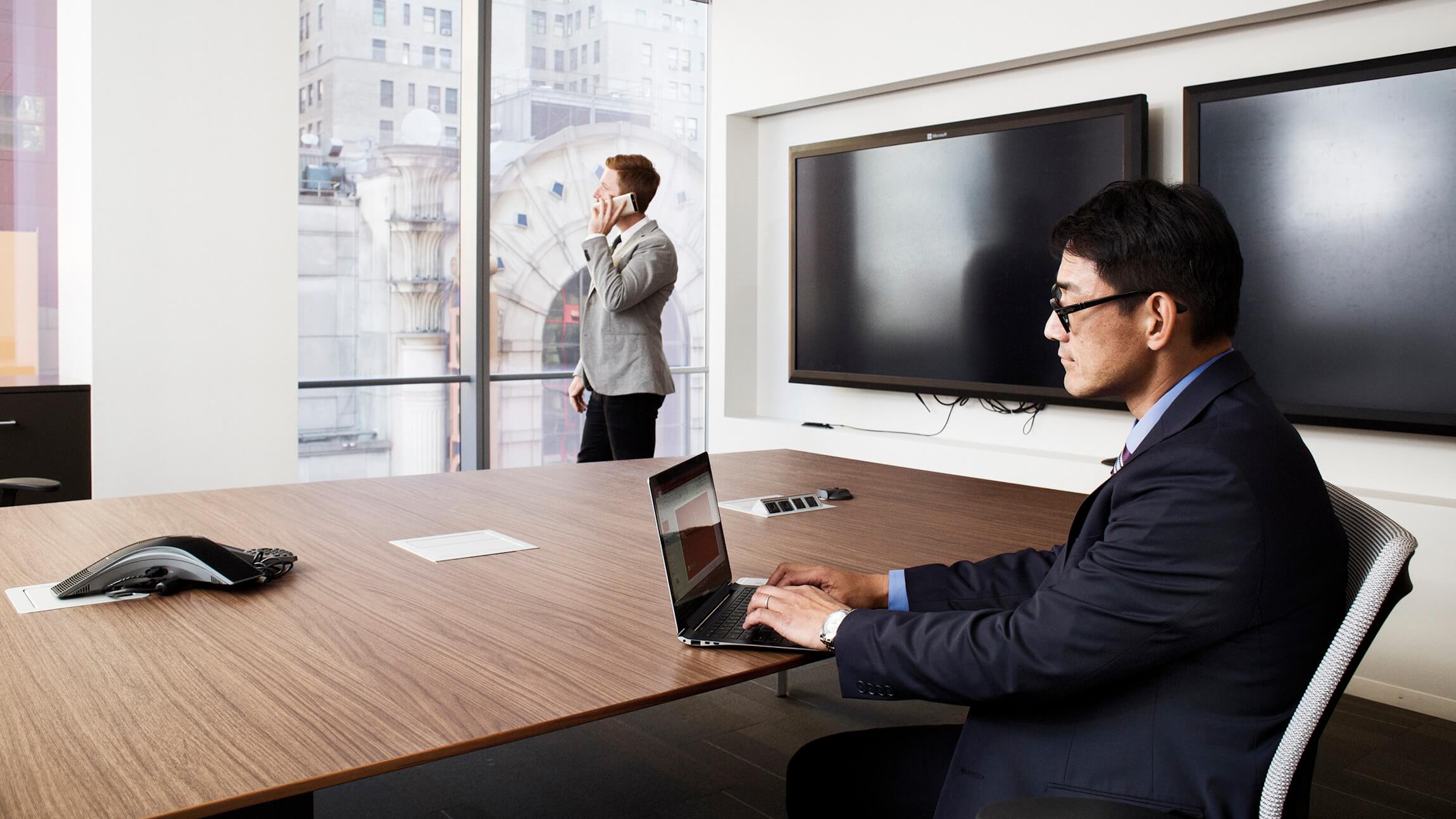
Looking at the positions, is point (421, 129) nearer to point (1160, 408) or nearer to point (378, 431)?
point (378, 431)

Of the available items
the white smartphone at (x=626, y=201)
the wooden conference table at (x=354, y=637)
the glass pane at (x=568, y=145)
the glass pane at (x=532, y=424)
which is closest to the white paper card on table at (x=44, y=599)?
the wooden conference table at (x=354, y=637)

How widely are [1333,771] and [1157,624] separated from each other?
228 centimetres

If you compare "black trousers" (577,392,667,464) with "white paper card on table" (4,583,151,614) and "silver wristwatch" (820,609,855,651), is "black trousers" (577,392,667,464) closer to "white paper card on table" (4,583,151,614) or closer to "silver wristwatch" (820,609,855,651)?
"white paper card on table" (4,583,151,614)

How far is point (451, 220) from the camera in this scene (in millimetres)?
5707

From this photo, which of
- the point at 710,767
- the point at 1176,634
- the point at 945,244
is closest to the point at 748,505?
the point at 710,767

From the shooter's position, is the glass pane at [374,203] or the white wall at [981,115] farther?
the glass pane at [374,203]

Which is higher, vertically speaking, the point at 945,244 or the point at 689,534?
the point at 945,244

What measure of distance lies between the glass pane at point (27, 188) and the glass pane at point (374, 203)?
39.5 inches

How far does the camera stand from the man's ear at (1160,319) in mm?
1439

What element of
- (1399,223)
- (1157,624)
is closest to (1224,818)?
(1157,624)

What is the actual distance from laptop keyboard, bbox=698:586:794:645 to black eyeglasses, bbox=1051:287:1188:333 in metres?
0.60

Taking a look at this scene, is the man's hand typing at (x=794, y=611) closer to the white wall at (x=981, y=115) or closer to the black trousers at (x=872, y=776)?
the black trousers at (x=872, y=776)

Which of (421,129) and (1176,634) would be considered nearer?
(1176,634)

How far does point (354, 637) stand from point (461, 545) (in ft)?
1.92
